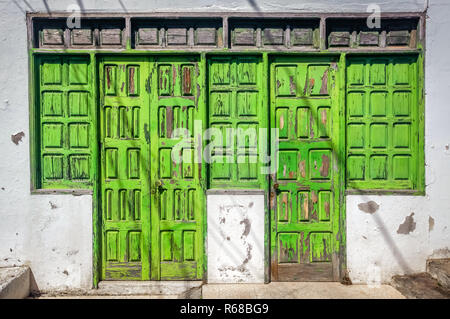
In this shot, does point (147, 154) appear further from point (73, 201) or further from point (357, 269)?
point (357, 269)

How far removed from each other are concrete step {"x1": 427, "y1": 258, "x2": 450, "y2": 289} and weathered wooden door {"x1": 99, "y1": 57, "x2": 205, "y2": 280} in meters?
2.88

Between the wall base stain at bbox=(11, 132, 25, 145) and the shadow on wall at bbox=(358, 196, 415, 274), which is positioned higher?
the wall base stain at bbox=(11, 132, 25, 145)

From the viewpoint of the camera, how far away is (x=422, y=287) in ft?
12.1

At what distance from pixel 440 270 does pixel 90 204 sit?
14.3 feet

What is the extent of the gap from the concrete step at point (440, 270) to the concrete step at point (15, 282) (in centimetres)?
499

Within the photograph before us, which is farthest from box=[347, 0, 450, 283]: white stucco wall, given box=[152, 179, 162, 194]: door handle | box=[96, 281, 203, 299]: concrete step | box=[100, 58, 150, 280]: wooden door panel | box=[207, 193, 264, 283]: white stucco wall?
box=[100, 58, 150, 280]: wooden door panel

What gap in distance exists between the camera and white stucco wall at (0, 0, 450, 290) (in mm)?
3957

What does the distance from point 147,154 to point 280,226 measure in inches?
77.5

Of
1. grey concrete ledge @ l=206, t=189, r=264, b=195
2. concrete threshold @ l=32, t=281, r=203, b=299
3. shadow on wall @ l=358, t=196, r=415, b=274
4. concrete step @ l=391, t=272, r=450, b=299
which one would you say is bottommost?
concrete threshold @ l=32, t=281, r=203, b=299

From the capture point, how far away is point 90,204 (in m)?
4.02

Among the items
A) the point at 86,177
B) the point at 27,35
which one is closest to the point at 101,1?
the point at 27,35

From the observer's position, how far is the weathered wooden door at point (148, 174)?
4.08 meters

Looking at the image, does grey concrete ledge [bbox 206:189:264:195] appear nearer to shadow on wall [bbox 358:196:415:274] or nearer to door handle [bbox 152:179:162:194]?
door handle [bbox 152:179:162:194]

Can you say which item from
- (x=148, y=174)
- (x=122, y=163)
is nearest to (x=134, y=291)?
(x=148, y=174)
